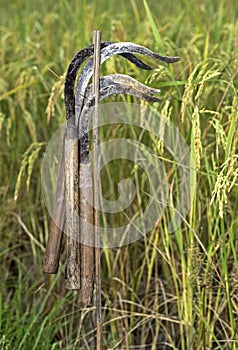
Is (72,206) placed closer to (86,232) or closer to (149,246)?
(86,232)

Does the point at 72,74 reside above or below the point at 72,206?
above

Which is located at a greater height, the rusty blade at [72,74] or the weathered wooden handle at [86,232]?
the rusty blade at [72,74]

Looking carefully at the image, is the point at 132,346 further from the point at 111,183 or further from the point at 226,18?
the point at 226,18

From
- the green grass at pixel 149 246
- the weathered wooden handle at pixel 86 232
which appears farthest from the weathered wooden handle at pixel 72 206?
the green grass at pixel 149 246

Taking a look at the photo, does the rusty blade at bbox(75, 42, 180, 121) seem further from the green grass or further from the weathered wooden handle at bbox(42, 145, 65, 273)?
the green grass

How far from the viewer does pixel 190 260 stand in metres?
1.11

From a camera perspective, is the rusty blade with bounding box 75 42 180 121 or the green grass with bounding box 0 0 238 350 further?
the green grass with bounding box 0 0 238 350

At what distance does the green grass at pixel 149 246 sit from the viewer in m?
1.13

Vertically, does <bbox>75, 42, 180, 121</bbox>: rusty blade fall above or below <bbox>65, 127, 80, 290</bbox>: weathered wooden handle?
above

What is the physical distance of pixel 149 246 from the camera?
1241 millimetres

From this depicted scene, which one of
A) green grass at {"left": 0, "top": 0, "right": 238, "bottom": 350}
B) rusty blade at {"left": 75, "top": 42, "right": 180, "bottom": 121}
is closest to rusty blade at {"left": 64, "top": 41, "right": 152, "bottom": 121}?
rusty blade at {"left": 75, "top": 42, "right": 180, "bottom": 121}

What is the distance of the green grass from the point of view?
1128 millimetres

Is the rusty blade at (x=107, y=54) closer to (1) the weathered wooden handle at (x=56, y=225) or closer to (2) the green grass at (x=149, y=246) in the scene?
(1) the weathered wooden handle at (x=56, y=225)

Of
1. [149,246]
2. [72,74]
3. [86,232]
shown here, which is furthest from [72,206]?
[149,246]
